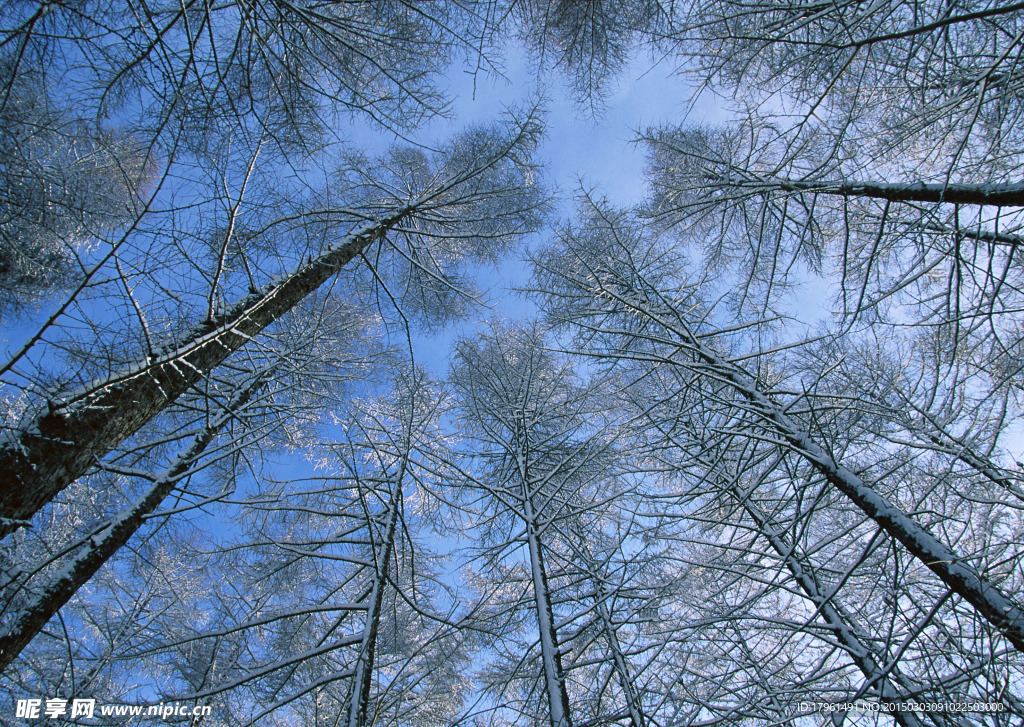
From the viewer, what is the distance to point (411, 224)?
4.87m

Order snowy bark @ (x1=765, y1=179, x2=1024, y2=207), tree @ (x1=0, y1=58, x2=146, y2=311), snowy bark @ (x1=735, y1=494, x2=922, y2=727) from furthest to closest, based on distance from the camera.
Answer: tree @ (x1=0, y1=58, x2=146, y2=311) < snowy bark @ (x1=765, y1=179, x2=1024, y2=207) < snowy bark @ (x1=735, y1=494, x2=922, y2=727)

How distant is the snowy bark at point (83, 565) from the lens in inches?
99.5

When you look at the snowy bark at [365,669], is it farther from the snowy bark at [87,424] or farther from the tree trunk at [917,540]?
the tree trunk at [917,540]

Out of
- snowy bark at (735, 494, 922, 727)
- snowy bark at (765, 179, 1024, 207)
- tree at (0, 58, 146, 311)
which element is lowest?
snowy bark at (735, 494, 922, 727)

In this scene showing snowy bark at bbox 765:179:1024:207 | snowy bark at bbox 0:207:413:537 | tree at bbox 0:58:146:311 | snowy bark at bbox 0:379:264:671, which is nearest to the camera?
snowy bark at bbox 0:207:413:537

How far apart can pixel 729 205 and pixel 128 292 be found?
4.41 m

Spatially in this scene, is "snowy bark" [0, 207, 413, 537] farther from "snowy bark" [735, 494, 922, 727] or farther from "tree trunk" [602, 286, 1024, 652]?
"snowy bark" [735, 494, 922, 727]

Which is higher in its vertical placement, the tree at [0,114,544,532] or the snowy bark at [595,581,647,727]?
the tree at [0,114,544,532]

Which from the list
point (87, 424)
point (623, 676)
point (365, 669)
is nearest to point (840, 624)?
point (623, 676)

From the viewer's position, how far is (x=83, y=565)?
10.1 ft

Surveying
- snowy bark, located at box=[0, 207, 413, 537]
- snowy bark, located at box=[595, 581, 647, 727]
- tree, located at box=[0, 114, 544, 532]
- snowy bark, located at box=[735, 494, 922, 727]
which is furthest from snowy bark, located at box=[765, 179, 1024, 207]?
snowy bark, located at box=[0, 207, 413, 537]

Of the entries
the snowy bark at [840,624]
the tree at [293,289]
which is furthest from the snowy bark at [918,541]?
the tree at [293,289]

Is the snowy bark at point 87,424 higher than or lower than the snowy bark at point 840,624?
higher

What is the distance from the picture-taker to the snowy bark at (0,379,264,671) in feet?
8.29
